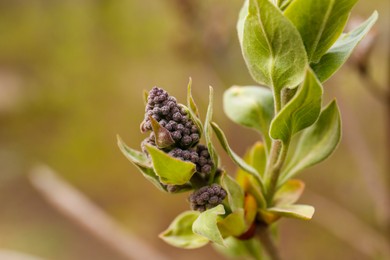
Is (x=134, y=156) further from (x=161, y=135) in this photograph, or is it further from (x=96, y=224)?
(x=96, y=224)

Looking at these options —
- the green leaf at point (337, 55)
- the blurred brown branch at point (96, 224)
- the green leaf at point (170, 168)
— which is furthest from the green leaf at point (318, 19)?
the blurred brown branch at point (96, 224)

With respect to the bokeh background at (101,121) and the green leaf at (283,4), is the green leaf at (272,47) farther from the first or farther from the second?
the bokeh background at (101,121)

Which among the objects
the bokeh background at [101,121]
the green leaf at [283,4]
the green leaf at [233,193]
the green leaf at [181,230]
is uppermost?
the green leaf at [283,4]

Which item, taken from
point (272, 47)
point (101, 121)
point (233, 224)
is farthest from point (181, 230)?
point (101, 121)

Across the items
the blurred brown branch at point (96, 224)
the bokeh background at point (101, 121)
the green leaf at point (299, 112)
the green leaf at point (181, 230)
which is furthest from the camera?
the bokeh background at point (101, 121)

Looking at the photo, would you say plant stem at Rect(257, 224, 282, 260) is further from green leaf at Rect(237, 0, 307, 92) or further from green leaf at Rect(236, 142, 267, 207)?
green leaf at Rect(237, 0, 307, 92)

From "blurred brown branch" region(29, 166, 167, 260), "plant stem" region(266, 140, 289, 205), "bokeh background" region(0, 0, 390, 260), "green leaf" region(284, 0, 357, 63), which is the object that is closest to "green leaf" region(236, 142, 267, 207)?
"plant stem" region(266, 140, 289, 205)
